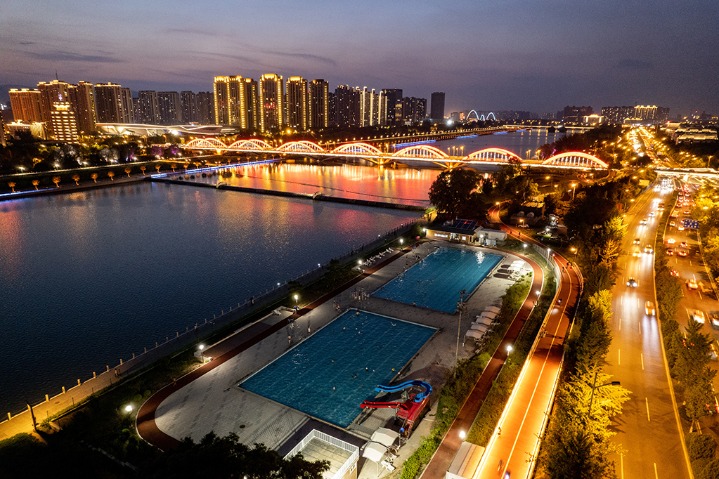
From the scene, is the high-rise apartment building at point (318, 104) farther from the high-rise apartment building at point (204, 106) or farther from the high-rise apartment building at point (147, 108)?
the high-rise apartment building at point (147, 108)

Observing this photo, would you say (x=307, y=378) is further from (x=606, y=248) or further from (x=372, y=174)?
(x=372, y=174)

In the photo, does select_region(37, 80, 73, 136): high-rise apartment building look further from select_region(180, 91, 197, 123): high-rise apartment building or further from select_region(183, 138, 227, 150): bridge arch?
select_region(180, 91, 197, 123): high-rise apartment building

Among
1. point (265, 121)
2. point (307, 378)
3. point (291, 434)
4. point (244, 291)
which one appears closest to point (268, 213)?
point (244, 291)

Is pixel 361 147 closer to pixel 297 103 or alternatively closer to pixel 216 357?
pixel 216 357

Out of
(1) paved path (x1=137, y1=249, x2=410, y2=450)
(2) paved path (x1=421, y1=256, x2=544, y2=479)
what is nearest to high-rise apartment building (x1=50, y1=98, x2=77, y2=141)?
(1) paved path (x1=137, y1=249, x2=410, y2=450)

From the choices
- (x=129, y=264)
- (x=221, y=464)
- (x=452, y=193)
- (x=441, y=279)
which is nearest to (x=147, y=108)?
(x=129, y=264)

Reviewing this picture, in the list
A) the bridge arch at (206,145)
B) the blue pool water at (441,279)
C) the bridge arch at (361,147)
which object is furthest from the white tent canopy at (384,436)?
the bridge arch at (206,145)
